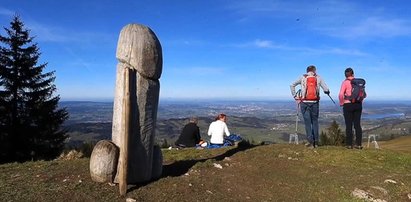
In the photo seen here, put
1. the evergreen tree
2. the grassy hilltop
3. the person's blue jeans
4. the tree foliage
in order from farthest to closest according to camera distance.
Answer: the tree foliage < the evergreen tree < the person's blue jeans < the grassy hilltop

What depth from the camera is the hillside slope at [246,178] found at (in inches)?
341

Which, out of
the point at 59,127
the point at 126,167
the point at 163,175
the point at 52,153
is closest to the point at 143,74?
the point at 126,167

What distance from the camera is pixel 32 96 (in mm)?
31875

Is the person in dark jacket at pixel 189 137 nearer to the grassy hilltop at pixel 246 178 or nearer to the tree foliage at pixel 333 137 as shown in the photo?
the grassy hilltop at pixel 246 178

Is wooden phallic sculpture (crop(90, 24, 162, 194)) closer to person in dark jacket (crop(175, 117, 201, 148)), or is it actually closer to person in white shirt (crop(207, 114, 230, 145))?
person in white shirt (crop(207, 114, 230, 145))

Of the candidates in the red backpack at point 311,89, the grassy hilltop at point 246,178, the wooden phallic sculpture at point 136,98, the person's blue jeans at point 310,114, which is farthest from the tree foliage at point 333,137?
the wooden phallic sculpture at point 136,98

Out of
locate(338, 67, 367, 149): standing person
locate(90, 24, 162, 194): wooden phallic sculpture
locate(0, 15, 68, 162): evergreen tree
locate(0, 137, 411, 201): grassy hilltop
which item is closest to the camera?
locate(0, 137, 411, 201): grassy hilltop

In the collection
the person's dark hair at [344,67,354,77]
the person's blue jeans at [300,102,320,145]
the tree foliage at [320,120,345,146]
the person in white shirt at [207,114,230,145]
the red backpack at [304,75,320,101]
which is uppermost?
the person's dark hair at [344,67,354,77]

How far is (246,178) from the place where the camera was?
1080 centimetres

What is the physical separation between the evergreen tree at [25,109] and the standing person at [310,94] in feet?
63.9

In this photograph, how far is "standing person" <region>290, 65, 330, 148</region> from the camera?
47.7ft

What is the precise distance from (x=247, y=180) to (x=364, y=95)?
6420 mm

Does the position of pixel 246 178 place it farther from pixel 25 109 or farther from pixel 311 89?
pixel 25 109

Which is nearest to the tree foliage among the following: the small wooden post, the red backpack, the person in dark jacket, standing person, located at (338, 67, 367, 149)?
the person in dark jacket
